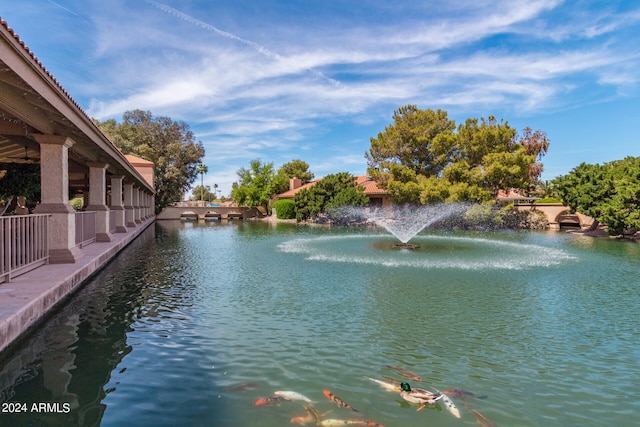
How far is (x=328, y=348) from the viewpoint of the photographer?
5848mm

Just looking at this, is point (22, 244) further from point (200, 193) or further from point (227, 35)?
point (200, 193)

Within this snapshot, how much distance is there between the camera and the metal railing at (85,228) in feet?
42.4

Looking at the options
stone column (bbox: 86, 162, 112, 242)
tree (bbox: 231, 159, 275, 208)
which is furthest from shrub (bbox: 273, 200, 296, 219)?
stone column (bbox: 86, 162, 112, 242)

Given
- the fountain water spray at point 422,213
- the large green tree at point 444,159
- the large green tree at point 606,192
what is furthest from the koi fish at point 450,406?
the large green tree at point 444,159

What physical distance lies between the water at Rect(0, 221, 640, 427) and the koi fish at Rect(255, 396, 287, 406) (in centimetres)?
9

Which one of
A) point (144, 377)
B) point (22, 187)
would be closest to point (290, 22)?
point (22, 187)

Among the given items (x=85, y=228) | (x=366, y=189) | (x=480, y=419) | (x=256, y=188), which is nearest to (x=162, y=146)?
(x=256, y=188)

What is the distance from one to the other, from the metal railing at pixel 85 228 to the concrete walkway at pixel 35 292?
1.64m

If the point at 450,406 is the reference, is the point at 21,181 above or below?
above

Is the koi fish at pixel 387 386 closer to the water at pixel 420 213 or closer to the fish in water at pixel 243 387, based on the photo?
the fish in water at pixel 243 387

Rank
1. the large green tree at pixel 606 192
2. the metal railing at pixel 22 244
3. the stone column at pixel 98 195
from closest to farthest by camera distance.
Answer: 1. the metal railing at pixel 22 244
2. the stone column at pixel 98 195
3. the large green tree at pixel 606 192

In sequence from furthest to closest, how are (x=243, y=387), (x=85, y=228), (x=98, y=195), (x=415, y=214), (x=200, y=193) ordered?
(x=200, y=193) → (x=415, y=214) → (x=98, y=195) → (x=85, y=228) → (x=243, y=387)

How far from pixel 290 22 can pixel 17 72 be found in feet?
57.9

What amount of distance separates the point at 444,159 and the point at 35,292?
34.2 m
